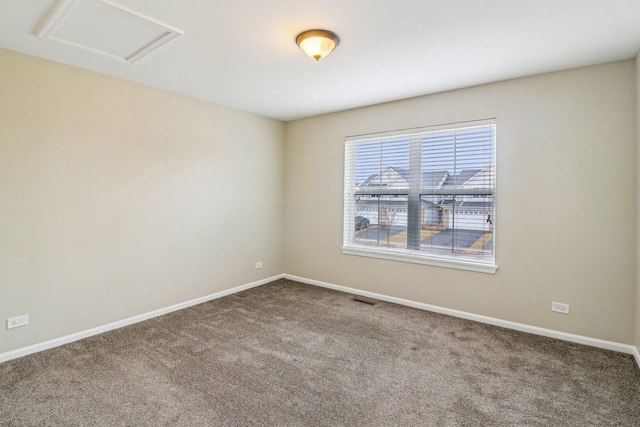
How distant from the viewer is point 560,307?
3.08 metres

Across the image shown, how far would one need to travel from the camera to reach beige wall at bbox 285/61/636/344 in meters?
2.82

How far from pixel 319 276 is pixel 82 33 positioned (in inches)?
153

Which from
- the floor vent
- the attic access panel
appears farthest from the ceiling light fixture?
the floor vent

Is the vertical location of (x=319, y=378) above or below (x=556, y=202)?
below

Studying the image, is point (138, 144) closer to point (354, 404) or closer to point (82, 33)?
point (82, 33)

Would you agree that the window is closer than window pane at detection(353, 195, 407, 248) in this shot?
Yes

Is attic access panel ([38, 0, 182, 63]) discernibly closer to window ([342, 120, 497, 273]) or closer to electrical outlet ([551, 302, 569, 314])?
window ([342, 120, 497, 273])

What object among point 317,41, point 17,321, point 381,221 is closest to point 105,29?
point 317,41

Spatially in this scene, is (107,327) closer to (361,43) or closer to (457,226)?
Result: (361,43)

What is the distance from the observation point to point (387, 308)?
394cm

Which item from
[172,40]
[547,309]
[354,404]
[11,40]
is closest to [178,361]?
[354,404]

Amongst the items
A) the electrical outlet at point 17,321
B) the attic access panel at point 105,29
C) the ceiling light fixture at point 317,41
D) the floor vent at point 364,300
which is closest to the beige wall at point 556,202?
the floor vent at point 364,300

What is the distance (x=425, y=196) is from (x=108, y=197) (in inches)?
141

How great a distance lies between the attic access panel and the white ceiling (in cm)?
8
